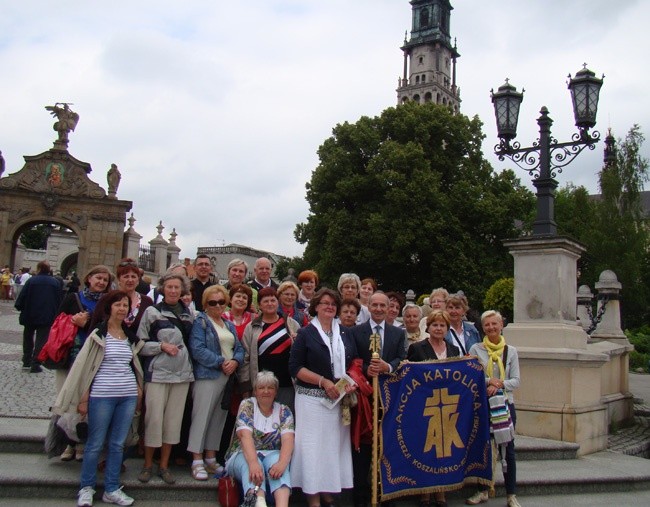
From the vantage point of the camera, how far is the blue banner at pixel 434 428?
5.60 m

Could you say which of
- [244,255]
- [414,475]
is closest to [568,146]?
[414,475]

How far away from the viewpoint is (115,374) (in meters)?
5.18

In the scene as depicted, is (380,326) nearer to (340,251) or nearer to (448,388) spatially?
(448,388)

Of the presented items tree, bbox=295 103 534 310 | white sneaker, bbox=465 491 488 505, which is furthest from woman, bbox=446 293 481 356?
tree, bbox=295 103 534 310

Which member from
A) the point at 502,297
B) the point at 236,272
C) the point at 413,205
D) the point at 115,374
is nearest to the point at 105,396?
the point at 115,374

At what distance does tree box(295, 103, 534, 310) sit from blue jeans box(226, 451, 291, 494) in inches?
951

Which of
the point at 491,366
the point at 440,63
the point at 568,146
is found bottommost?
the point at 491,366

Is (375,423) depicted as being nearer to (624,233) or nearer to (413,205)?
(413,205)

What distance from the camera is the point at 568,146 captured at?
948cm

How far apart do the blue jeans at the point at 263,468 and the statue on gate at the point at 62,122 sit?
97.4 ft

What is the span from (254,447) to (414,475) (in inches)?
60.5

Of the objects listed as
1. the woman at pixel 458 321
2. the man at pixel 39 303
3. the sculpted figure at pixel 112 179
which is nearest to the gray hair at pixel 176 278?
the woman at pixel 458 321

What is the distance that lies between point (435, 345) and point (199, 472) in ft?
8.28

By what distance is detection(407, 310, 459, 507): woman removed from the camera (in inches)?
231
